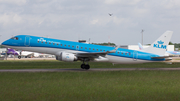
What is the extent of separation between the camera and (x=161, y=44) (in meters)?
33.7

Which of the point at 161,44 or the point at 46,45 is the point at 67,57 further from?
the point at 161,44

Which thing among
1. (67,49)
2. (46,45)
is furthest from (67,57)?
(46,45)

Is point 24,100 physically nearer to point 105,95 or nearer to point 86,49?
point 105,95

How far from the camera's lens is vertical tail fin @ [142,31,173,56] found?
33.0 metres

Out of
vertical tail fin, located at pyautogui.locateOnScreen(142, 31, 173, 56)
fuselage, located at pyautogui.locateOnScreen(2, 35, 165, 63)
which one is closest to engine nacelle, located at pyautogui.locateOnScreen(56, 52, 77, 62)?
fuselage, located at pyautogui.locateOnScreen(2, 35, 165, 63)

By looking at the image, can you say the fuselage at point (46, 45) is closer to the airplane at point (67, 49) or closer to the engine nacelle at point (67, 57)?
the airplane at point (67, 49)

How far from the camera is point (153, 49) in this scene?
1344 inches

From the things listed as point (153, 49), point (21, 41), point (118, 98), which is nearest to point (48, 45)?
point (21, 41)

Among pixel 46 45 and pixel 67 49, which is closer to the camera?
pixel 46 45

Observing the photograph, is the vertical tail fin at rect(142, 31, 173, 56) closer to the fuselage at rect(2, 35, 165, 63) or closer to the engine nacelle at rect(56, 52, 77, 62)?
the fuselage at rect(2, 35, 165, 63)

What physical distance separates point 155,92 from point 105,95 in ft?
11.8

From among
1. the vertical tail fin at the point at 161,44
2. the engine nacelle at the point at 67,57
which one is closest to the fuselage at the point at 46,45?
the engine nacelle at the point at 67,57

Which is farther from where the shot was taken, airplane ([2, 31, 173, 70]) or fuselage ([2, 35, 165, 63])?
fuselage ([2, 35, 165, 63])

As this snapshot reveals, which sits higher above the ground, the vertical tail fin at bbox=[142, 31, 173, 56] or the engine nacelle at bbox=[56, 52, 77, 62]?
the vertical tail fin at bbox=[142, 31, 173, 56]
